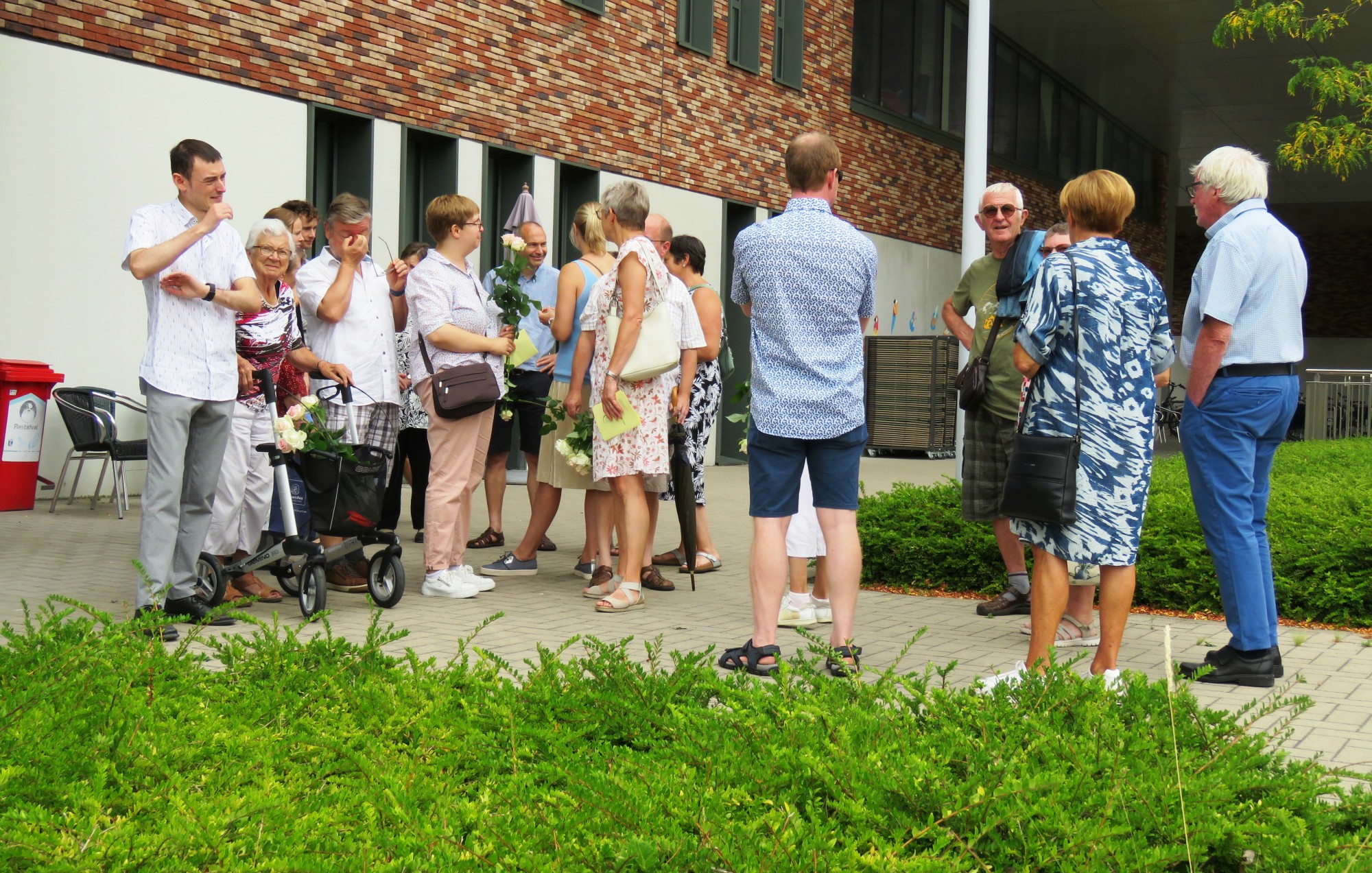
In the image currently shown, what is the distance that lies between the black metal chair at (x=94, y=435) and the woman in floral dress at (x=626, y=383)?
4481mm

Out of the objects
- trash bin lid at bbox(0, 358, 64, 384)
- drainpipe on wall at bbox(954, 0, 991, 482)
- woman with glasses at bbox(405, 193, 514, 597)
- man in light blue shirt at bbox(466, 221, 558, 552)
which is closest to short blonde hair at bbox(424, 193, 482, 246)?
woman with glasses at bbox(405, 193, 514, 597)

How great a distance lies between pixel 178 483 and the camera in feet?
19.3

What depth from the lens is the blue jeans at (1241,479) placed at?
5.26 m

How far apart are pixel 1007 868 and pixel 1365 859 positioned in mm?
669

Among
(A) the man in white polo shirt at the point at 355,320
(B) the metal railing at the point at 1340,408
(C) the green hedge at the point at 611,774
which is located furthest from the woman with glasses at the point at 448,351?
(B) the metal railing at the point at 1340,408

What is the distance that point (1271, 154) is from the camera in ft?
126

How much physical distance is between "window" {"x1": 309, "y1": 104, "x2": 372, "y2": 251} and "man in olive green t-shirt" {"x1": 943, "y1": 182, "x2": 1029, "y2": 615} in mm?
7326

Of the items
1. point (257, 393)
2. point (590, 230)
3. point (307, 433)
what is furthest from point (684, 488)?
point (257, 393)

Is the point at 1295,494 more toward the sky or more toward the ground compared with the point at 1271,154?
more toward the ground

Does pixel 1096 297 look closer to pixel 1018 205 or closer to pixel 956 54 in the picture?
pixel 1018 205

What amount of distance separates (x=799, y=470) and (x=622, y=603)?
1793 mm

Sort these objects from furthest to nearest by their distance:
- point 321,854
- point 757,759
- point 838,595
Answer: point 838,595 < point 757,759 < point 321,854

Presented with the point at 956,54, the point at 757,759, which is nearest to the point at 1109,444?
the point at 757,759

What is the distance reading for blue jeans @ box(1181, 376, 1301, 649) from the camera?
207 inches
